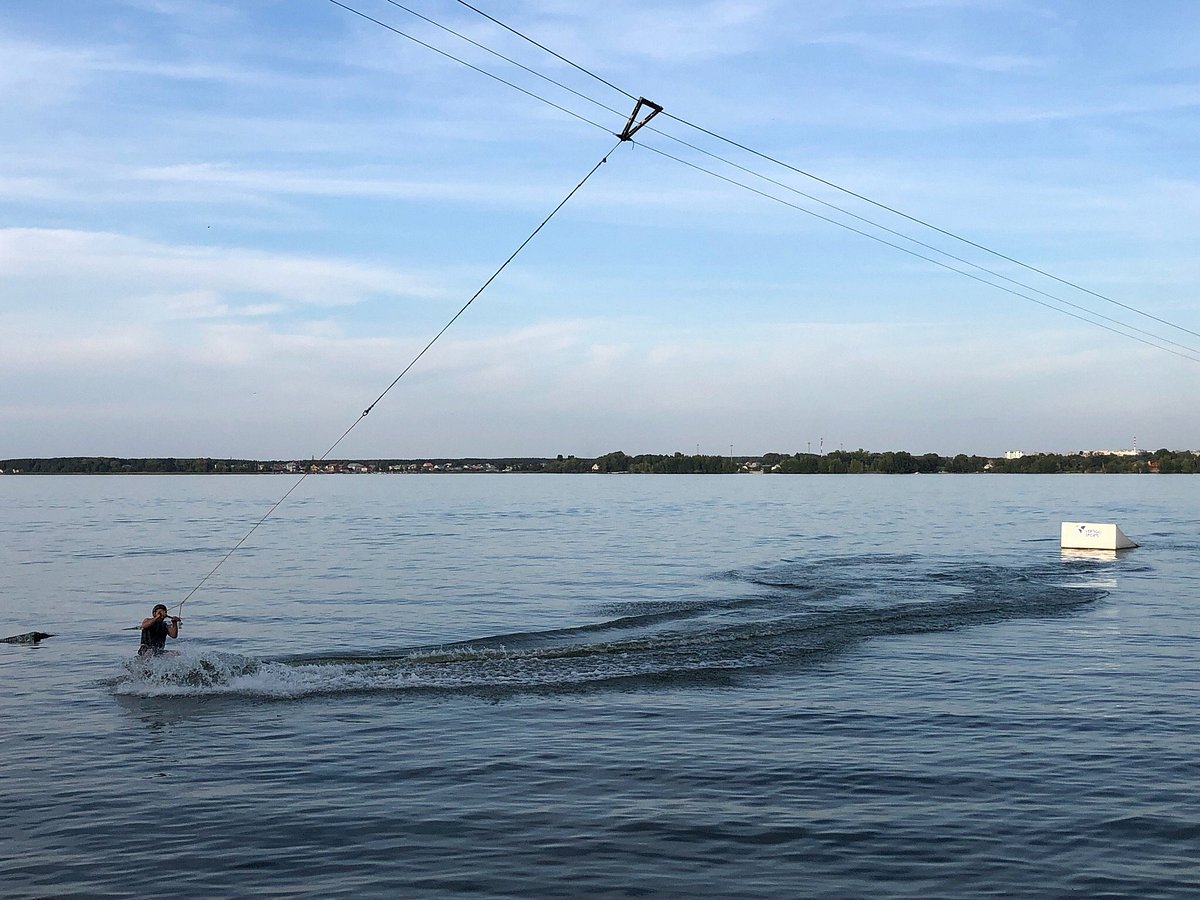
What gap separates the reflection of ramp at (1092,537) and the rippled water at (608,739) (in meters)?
14.1

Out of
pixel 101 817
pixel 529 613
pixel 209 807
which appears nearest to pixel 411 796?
pixel 209 807

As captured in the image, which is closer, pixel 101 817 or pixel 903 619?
pixel 101 817

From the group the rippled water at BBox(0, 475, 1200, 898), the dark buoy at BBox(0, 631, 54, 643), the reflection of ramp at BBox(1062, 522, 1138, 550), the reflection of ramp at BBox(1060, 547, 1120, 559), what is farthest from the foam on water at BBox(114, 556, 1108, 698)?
the reflection of ramp at BBox(1062, 522, 1138, 550)

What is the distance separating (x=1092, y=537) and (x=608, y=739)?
1806 inches

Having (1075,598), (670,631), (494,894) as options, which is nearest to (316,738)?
(494,894)

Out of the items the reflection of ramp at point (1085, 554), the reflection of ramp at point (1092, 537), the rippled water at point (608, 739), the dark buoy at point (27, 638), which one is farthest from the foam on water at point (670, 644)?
the reflection of ramp at point (1092, 537)

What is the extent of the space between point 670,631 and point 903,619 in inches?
287

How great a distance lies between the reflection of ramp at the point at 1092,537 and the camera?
57219mm

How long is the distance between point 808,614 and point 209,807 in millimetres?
22532

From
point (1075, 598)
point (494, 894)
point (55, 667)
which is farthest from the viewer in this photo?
point (1075, 598)

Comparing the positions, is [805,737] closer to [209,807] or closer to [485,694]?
[485,694]

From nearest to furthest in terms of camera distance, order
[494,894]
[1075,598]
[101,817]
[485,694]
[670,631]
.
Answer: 1. [494,894]
2. [101,817]
3. [485,694]
4. [670,631]
5. [1075,598]

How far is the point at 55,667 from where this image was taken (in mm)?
26031

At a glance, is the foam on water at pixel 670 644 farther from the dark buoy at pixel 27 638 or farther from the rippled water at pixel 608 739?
the dark buoy at pixel 27 638
